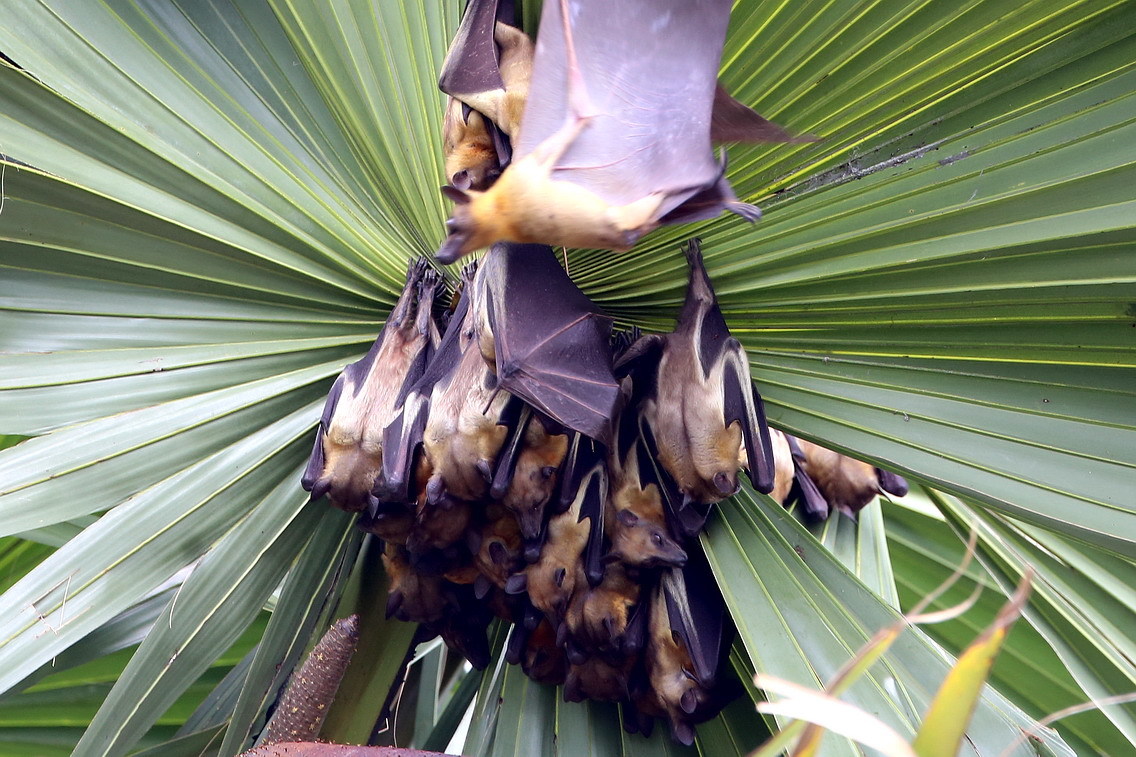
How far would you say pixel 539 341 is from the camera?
3.30 ft

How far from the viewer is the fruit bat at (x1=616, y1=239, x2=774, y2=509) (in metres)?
1.02

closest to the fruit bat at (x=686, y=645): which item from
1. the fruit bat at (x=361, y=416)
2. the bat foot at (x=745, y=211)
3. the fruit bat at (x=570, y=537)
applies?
the fruit bat at (x=570, y=537)

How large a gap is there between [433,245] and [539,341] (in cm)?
41

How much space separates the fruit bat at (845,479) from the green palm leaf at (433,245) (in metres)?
0.12

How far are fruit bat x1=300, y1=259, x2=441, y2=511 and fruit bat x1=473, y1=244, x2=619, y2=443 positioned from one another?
21 cm

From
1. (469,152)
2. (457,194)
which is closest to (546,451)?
(469,152)

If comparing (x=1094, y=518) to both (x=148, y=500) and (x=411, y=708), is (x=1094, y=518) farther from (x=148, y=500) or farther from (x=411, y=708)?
(x=411, y=708)

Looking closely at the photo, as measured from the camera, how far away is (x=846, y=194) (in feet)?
3.27

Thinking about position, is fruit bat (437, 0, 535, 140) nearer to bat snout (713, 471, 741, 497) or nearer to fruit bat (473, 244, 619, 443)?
fruit bat (473, 244, 619, 443)

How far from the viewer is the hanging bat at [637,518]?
3.50 feet

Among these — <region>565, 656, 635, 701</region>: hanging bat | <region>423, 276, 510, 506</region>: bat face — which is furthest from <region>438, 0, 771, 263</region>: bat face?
<region>565, 656, 635, 701</region>: hanging bat

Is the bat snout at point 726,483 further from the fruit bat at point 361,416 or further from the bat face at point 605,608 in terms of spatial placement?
the fruit bat at point 361,416

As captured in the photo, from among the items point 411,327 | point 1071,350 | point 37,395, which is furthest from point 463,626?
point 1071,350

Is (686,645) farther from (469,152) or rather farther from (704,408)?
(469,152)
